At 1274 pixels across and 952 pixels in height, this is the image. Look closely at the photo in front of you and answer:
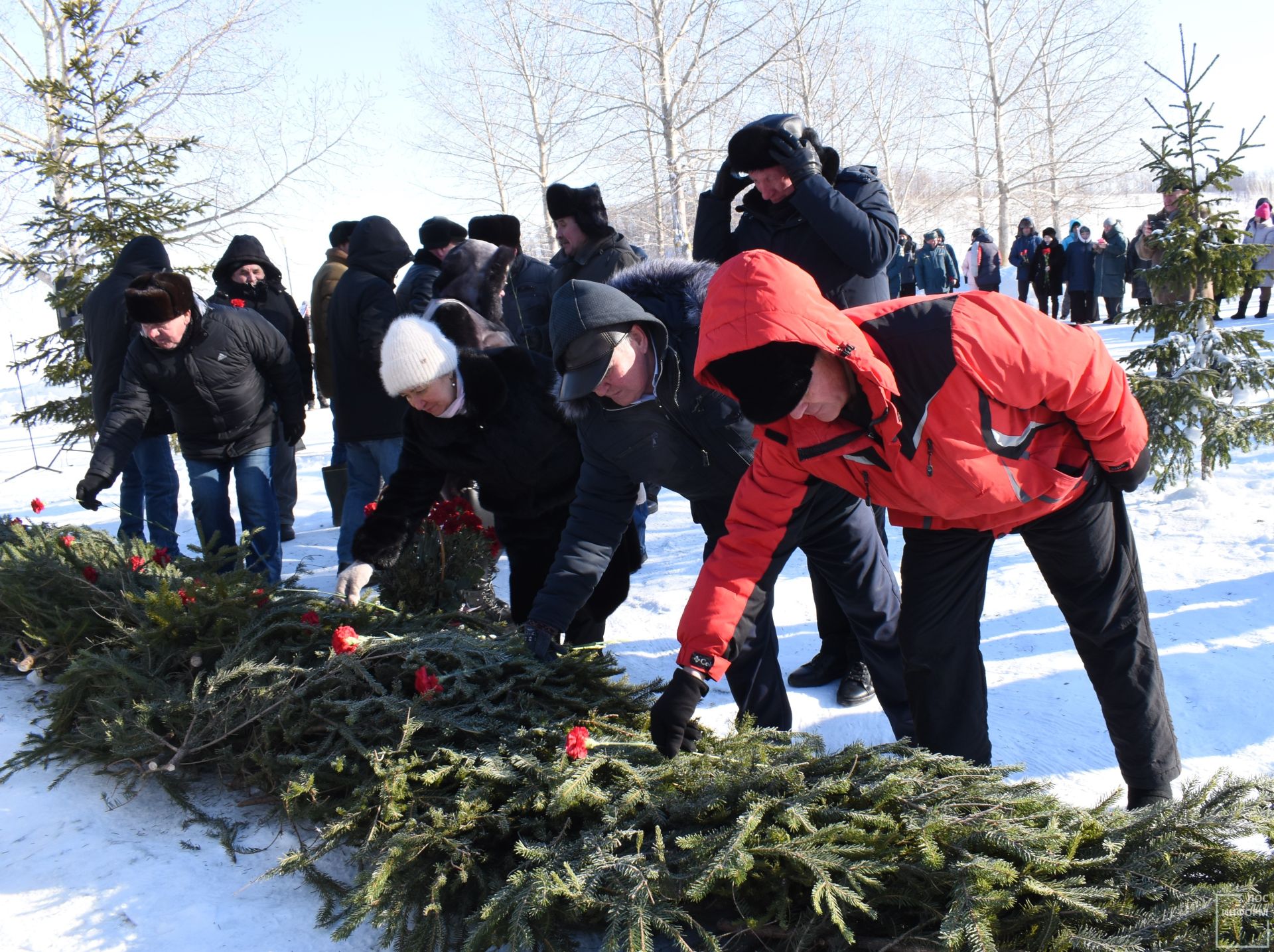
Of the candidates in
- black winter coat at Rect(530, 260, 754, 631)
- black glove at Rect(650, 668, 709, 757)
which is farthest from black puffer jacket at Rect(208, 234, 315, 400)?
black glove at Rect(650, 668, 709, 757)

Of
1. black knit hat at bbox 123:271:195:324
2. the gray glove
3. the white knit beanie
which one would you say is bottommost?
the gray glove

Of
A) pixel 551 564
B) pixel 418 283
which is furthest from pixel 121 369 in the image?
pixel 551 564

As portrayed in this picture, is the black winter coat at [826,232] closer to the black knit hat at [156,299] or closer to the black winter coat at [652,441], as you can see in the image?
the black winter coat at [652,441]

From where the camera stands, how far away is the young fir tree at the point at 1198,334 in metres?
5.38

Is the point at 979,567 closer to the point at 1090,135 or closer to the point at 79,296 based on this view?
the point at 79,296

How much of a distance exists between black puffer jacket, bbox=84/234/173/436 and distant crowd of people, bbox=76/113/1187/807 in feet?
2.25

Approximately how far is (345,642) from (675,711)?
3.78ft

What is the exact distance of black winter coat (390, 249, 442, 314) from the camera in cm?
561

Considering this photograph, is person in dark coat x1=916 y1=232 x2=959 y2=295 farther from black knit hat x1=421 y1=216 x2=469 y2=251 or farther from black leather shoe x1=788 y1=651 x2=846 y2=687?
black leather shoe x1=788 y1=651 x2=846 y2=687

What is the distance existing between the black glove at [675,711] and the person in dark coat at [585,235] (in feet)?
10.3

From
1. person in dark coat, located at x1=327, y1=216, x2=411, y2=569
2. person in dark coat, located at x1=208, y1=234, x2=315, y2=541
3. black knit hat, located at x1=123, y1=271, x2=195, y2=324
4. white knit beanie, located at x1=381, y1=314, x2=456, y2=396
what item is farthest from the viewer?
person in dark coat, located at x1=208, y1=234, x2=315, y2=541

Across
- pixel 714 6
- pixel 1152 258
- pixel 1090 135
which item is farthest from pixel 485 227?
pixel 1090 135

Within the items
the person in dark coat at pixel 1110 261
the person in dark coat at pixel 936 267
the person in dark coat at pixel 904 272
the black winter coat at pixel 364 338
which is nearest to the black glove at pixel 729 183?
the black winter coat at pixel 364 338

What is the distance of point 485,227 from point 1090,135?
28.6 m
